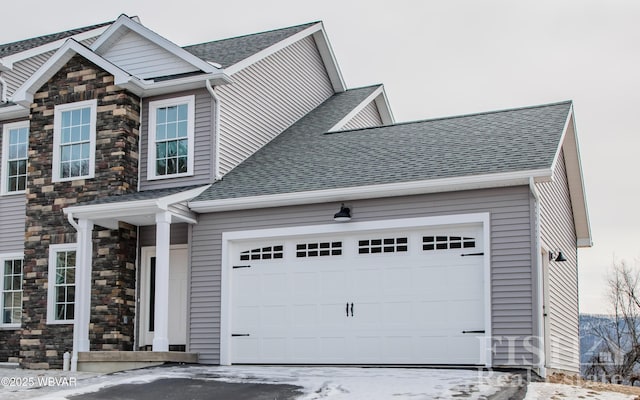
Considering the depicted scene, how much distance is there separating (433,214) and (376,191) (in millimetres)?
964

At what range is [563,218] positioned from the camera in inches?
633

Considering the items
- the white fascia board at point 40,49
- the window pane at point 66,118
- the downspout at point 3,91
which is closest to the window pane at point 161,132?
the window pane at point 66,118

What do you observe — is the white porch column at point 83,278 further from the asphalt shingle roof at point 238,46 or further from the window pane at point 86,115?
the asphalt shingle roof at point 238,46

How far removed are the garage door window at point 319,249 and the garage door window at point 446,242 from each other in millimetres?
1491

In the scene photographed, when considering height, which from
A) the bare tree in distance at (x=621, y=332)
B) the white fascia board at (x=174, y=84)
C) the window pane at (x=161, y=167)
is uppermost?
the white fascia board at (x=174, y=84)

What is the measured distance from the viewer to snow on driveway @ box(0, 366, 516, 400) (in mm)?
9656

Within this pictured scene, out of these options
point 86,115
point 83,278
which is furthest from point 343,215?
point 86,115

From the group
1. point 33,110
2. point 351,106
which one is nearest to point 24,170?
point 33,110

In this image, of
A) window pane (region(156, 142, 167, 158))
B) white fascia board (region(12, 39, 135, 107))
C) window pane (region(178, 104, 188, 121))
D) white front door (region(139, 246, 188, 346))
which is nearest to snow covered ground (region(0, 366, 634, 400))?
white front door (region(139, 246, 188, 346))

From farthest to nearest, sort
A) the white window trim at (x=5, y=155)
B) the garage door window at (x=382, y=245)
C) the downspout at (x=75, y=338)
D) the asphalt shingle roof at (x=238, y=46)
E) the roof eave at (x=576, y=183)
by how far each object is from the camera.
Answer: the white window trim at (x=5, y=155) → the asphalt shingle roof at (x=238, y=46) → the roof eave at (x=576, y=183) → the downspout at (x=75, y=338) → the garage door window at (x=382, y=245)

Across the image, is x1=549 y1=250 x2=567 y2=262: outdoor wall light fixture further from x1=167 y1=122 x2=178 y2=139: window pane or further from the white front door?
x1=167 y1=122 x2=178 y2=139: window pane

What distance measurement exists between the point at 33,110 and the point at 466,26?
29.9ft

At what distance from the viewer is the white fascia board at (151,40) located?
15.4 meters

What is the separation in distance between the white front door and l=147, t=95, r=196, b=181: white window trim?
1.41m
